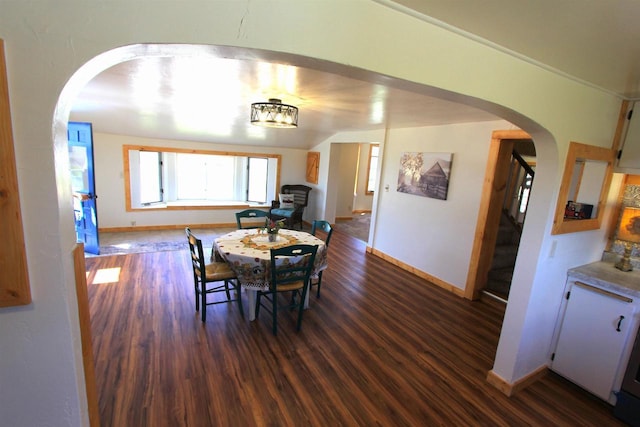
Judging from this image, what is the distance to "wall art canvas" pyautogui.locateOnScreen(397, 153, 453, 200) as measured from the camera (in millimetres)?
4055

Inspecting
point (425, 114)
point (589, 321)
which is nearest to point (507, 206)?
point (425, 114)

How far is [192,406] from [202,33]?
2190 millimetres

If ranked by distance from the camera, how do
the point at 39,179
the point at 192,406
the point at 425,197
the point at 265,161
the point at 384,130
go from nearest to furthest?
the point at 39,179 < the point at 192,406 < the point at 425,197 < the point at 384,130 < the point at 265,161

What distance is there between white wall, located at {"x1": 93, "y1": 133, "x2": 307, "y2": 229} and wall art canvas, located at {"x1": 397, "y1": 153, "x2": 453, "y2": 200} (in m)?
3.86

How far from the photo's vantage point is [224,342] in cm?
262

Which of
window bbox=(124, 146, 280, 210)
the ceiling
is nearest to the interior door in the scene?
the ceiling

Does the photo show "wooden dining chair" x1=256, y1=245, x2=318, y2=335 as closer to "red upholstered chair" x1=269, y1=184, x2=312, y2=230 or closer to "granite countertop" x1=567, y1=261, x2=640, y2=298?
"granite countertop" x1=567, y1=261, x2=640, y2=298

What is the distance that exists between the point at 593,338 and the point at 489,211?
1.63 metres

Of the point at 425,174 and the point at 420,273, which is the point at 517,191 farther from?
the point at 420,273

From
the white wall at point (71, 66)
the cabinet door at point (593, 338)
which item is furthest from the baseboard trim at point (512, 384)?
the white wall at point (71, 66)

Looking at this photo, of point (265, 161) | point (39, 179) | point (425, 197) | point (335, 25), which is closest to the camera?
point (39, 179)

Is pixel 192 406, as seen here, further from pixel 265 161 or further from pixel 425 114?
pixel 265 161

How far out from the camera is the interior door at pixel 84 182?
4094 mm

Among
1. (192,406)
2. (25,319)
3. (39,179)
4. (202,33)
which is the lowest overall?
(192,406)
